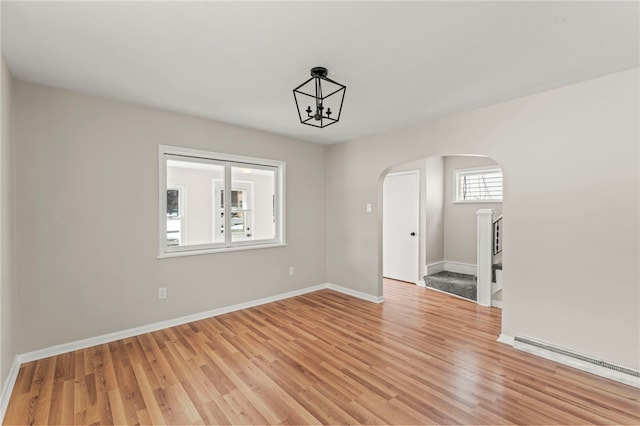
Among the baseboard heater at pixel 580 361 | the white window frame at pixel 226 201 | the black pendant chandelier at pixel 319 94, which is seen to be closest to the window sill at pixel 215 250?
the white window frame at pixel 226 201

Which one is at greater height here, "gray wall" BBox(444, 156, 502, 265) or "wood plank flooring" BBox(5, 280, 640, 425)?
"gray wall" BBox(444, 156, 502, 265)

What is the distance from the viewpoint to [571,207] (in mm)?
2568

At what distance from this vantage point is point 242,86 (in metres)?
2.65

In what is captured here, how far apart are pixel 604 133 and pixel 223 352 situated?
3.91 m

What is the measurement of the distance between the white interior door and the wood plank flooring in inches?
81.9

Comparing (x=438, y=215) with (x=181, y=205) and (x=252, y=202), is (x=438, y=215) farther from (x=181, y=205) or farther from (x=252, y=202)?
(x=181, y=205)

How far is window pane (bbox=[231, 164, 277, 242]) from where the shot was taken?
4.00 meters

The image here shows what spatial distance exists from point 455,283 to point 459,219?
1.51 m

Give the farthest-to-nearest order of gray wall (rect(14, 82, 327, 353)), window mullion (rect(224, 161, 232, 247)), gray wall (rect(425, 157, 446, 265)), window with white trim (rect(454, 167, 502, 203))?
gray wall (rect(425, 157, 446, 265)) < window with white trim (rect(454, 167, 502, 203)) < window mullion (rect(224, 161, 232, 247)) < gray wall (rect(14, 82, 327, 353))

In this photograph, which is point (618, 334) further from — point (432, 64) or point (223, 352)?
point (223, 352)

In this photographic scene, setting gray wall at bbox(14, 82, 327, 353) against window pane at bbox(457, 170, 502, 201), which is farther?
window pane at bbox(457, 170, 502, 201)

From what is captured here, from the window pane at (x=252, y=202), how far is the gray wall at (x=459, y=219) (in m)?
3.51

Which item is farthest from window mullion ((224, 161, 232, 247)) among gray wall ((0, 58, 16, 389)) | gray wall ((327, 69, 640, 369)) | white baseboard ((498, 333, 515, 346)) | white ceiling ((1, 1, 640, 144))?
white baseboard ((498, 333, 515, 346))

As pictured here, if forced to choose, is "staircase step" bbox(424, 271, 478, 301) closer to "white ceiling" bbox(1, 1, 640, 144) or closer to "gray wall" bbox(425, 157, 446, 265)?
"gray wall" bbox(425, 157, 446, 265)
